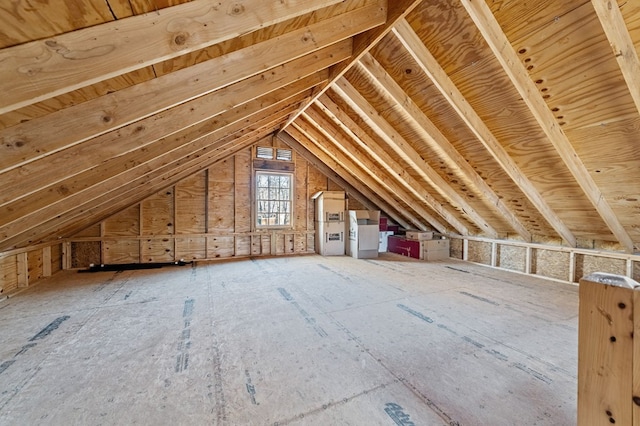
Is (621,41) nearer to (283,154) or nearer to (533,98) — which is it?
(533,98)

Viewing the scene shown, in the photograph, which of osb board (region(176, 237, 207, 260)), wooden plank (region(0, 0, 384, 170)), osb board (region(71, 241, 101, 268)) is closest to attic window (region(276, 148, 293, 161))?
osb board (region(176, 237, 207, 260))

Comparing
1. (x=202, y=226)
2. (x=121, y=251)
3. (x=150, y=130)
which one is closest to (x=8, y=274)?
(x=121, y=251)

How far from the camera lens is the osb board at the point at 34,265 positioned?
342 cm

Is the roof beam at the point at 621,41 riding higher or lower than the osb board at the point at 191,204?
higher

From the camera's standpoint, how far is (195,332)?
2.18 meters

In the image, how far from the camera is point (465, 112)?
7.83 ft

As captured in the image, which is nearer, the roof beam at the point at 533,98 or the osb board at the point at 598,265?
the roof beam at the point at 533,98

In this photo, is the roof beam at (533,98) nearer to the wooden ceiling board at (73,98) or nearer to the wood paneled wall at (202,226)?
the wooden ceiling board at (73,98)

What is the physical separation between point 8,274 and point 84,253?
1.39 meters

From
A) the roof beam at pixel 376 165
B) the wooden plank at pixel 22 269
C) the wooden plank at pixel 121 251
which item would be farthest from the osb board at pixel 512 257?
the wooden plank at pixel 22 269

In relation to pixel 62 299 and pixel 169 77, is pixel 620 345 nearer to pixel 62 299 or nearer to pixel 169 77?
pixel 169 77

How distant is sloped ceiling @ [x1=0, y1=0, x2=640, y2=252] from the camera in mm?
958

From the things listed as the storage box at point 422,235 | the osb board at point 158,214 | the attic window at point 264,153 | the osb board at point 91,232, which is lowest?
the storage box at point 422,235

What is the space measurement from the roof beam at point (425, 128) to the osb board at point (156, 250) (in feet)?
14.7
